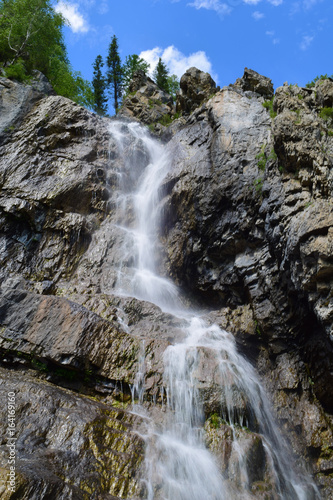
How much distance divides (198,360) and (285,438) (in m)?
3.14

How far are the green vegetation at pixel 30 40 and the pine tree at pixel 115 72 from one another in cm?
1283

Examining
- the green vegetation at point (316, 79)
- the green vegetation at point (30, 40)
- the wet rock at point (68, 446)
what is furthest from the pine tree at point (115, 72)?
the wet rock at point (68, 446)

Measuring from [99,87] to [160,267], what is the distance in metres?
31.2

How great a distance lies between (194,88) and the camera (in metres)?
22.8

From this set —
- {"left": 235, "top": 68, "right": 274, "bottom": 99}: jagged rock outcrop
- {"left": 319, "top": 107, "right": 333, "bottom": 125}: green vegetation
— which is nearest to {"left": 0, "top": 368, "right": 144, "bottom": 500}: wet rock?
{"left": 319, "top": 107, "right": 333, "bottom": 125}: green vegetation

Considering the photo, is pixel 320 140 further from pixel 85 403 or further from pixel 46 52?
pixel 46 52

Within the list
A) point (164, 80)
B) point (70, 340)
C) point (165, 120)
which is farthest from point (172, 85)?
point (70, 340)

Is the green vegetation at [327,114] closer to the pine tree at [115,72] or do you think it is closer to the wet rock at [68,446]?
the wet rock at [68,446]

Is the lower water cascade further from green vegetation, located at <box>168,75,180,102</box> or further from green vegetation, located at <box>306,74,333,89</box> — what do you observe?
green vegetation, located at <box>168,75,180,102</box>

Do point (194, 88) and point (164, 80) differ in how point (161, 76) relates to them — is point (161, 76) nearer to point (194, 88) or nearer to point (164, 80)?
point (164, 80)

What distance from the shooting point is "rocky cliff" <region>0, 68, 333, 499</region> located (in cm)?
620

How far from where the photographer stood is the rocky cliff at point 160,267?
620 centimetres

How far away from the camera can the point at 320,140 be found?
31.0ft

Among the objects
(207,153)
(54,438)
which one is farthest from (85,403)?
(207,153)
